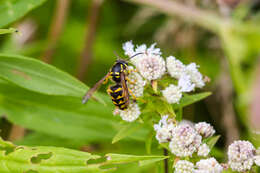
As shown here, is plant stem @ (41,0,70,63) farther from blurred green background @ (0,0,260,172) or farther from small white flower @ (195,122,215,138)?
small white flower @ (195,122,215,138)

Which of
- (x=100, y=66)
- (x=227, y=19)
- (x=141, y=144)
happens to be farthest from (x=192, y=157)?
(x=100, y=66)

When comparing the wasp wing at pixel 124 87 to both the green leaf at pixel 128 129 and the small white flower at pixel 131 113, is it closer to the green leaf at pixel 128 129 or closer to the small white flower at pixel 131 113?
the small white flower at pixel 131 113

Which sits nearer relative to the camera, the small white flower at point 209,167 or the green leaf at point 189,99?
the small white flower at point 209,167

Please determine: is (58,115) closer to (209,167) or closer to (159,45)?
(209,167)

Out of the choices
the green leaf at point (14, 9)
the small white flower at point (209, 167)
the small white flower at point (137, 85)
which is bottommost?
the small white flower at point (209, 167)

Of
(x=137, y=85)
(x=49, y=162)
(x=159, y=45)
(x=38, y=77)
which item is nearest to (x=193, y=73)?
(x=137, y=85)

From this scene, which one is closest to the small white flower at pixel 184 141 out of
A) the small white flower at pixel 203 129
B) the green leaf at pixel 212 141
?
the small white flower at pixel 203 129

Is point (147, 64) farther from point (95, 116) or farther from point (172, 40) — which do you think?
point (172, 40)
